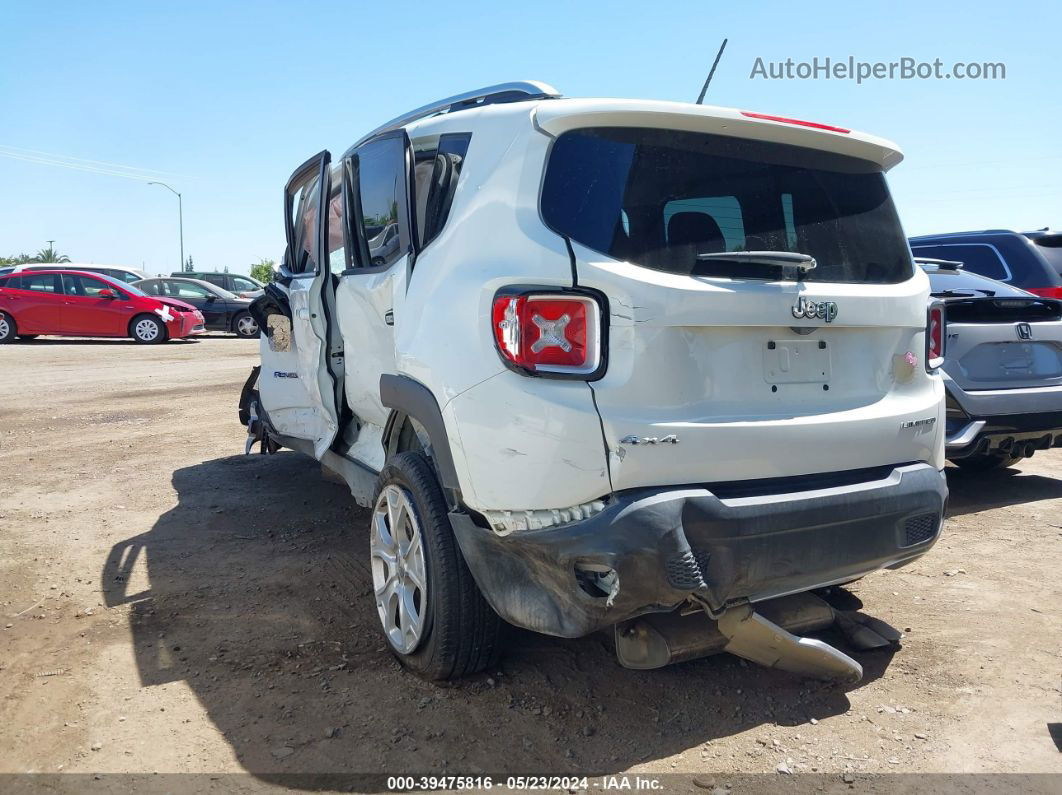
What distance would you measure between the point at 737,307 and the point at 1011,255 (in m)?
6.14

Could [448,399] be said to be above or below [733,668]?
above

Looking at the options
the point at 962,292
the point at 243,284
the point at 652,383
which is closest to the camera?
the point at 652,383

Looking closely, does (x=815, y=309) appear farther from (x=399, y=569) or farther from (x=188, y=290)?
(x=188, y=290)

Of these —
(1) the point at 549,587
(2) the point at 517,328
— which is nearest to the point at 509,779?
(1) the point at 549,587

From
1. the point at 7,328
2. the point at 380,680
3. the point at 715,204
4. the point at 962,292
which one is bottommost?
the point at 380,680

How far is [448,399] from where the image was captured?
3.05 m

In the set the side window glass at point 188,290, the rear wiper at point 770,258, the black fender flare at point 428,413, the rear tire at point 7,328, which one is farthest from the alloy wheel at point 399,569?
the side window glass at point 188,290

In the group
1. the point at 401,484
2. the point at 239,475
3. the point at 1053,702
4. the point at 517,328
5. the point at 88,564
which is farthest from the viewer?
the point at 239,475

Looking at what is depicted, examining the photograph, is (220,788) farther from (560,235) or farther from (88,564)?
Answer: (88,564)

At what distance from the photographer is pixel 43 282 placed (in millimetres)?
19422

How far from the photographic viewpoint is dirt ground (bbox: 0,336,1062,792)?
9.84ft

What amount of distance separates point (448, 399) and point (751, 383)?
39.6 inches

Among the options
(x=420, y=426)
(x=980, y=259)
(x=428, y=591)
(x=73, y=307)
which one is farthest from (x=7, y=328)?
(x=428, y=591)

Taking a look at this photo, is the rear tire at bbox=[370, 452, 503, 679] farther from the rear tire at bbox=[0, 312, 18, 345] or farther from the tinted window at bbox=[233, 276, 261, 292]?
the tinted window at bbox=[233, 276, 261, 292]
